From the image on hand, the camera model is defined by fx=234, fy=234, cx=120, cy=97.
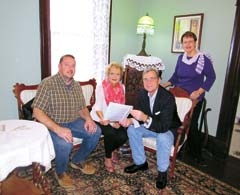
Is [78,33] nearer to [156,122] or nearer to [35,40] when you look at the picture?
[35,40]

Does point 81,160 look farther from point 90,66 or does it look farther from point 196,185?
point 90,66

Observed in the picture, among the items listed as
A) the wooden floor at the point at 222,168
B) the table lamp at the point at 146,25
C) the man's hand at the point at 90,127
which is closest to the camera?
the man's hand at the point at 90,127

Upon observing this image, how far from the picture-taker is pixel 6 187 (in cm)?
157

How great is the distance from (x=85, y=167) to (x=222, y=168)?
1.55 m

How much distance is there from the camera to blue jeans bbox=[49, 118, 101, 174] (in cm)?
209

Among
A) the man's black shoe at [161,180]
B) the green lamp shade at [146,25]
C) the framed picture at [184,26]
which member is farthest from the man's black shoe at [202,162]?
the green lamp shade at [146,25]

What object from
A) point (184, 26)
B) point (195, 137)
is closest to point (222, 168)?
point (195, 137)

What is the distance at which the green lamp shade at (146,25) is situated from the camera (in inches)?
136

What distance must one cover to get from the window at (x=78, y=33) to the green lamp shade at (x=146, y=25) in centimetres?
50

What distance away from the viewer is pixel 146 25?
11.4ft

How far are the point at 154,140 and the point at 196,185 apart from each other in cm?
58

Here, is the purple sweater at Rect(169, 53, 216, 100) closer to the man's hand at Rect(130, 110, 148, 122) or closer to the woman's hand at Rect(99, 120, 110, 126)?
the man's hand at Rect(130, 110, 148, 122)

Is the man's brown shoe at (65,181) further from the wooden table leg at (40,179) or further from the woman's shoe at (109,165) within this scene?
the wooden table leg at (40,179)

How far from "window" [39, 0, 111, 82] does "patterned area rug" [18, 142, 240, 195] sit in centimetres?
138
